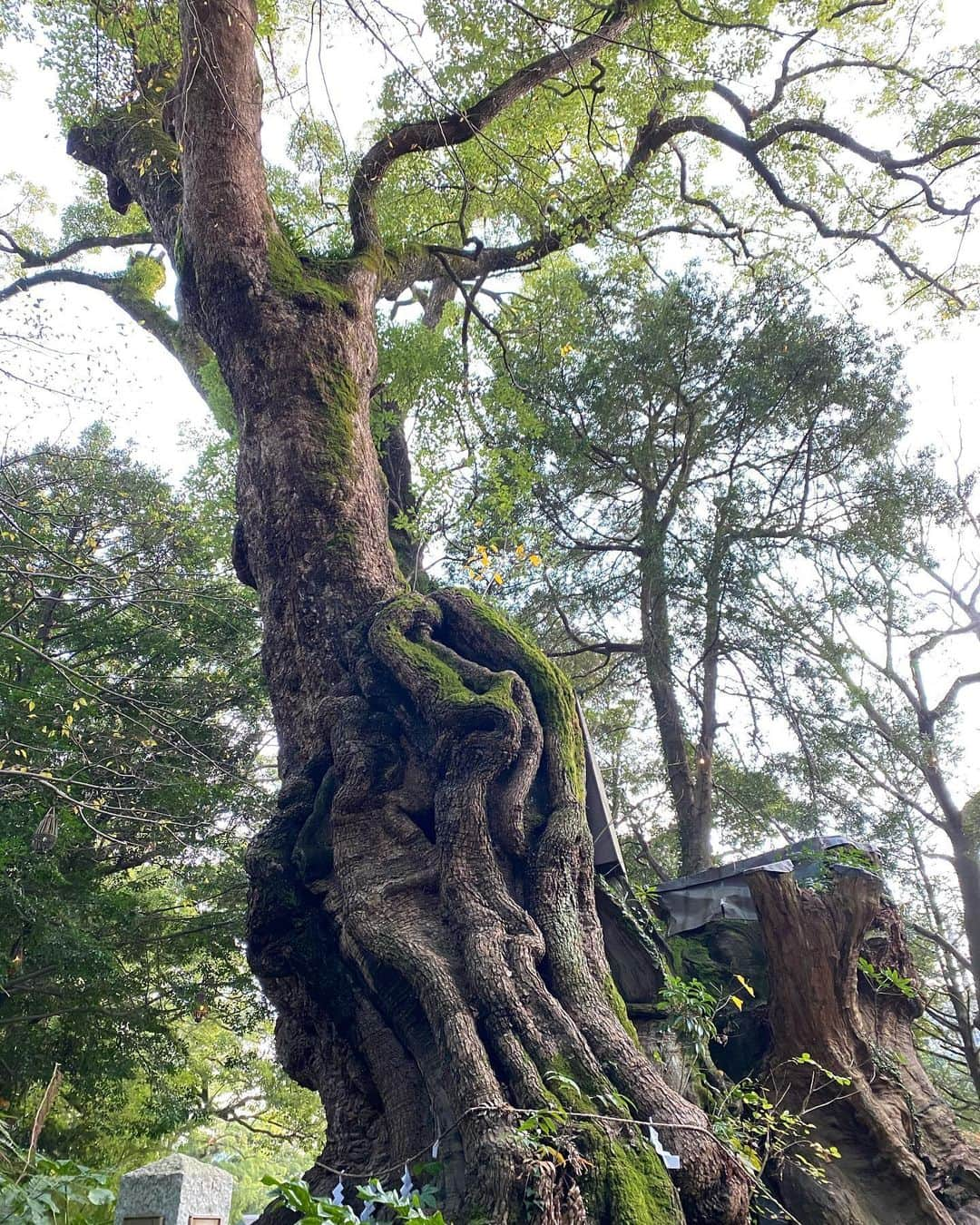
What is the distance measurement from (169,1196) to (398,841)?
2136mm

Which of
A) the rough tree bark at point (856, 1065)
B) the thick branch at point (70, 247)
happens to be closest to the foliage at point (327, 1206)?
the rough tree bark at point (856, 1065)

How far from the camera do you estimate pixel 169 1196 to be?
11.5 feet

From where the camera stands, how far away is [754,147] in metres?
7.65

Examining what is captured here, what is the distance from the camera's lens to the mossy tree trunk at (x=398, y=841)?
213 cm

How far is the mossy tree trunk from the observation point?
2.13m

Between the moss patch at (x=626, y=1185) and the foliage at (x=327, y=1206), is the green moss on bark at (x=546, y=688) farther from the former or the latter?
the foliage at (x=327, y=1206)

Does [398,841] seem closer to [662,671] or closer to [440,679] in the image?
[440,679]

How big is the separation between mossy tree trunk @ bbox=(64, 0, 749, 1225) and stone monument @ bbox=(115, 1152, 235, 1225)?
131 centimetres

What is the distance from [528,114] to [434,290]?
196cm

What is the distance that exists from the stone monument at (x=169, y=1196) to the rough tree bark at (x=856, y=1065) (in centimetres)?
247

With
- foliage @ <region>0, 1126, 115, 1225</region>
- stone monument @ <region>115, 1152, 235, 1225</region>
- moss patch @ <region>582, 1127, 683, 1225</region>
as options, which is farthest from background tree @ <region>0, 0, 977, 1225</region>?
stone monument @ <region>115, 1152, 235, 1225</region>

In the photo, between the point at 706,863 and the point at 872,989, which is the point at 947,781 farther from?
the point at 872,989

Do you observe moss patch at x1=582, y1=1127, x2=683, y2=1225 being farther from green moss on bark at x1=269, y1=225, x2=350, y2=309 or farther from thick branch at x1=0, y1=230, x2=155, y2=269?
thick branch at x1=0, y1=230, x2=155, y2=269

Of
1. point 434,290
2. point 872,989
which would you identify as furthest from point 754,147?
point 872,989
